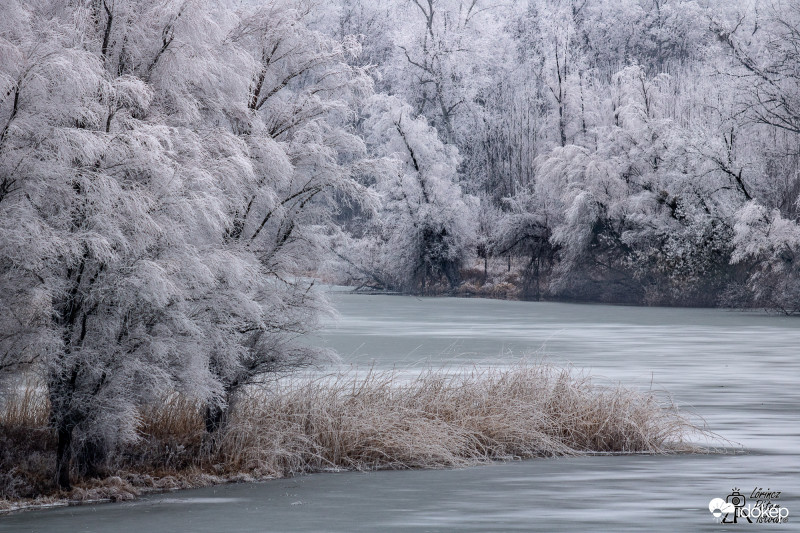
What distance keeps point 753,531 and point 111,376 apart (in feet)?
18.7

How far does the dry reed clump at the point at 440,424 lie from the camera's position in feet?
43.8

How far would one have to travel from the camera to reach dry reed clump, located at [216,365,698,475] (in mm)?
13352

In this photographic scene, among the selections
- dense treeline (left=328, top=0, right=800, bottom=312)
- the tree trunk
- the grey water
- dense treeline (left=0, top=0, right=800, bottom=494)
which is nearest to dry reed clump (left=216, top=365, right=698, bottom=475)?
the grey water

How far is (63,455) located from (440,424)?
431 cm

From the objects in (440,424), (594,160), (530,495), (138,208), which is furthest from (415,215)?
(138,208)

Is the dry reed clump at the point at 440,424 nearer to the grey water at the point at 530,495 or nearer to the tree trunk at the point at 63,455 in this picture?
the grey water at the point at 530,495

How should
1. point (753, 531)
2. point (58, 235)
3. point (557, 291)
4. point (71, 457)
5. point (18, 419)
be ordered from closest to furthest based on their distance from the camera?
point (753, 531) → point (58, 235) → point (71, 457) → point (18, 419) → point (557, 291)

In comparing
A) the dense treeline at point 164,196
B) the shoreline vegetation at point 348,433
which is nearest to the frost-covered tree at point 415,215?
the dense treeline at point 164,196

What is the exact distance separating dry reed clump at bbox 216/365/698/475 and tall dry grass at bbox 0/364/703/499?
0.01 metres

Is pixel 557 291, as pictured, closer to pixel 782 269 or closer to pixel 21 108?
A: pixel 782 269

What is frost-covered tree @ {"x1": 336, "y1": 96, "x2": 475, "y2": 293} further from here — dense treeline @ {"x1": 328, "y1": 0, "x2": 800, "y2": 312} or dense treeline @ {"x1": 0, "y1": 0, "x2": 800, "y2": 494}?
dense treeline @ {"x1": 0, "y1": 0, "x2": 800, "y2": 494}

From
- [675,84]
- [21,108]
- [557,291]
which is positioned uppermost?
[675,84]

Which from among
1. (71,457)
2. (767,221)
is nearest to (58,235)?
(71,457)

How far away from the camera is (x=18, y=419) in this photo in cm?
1313
